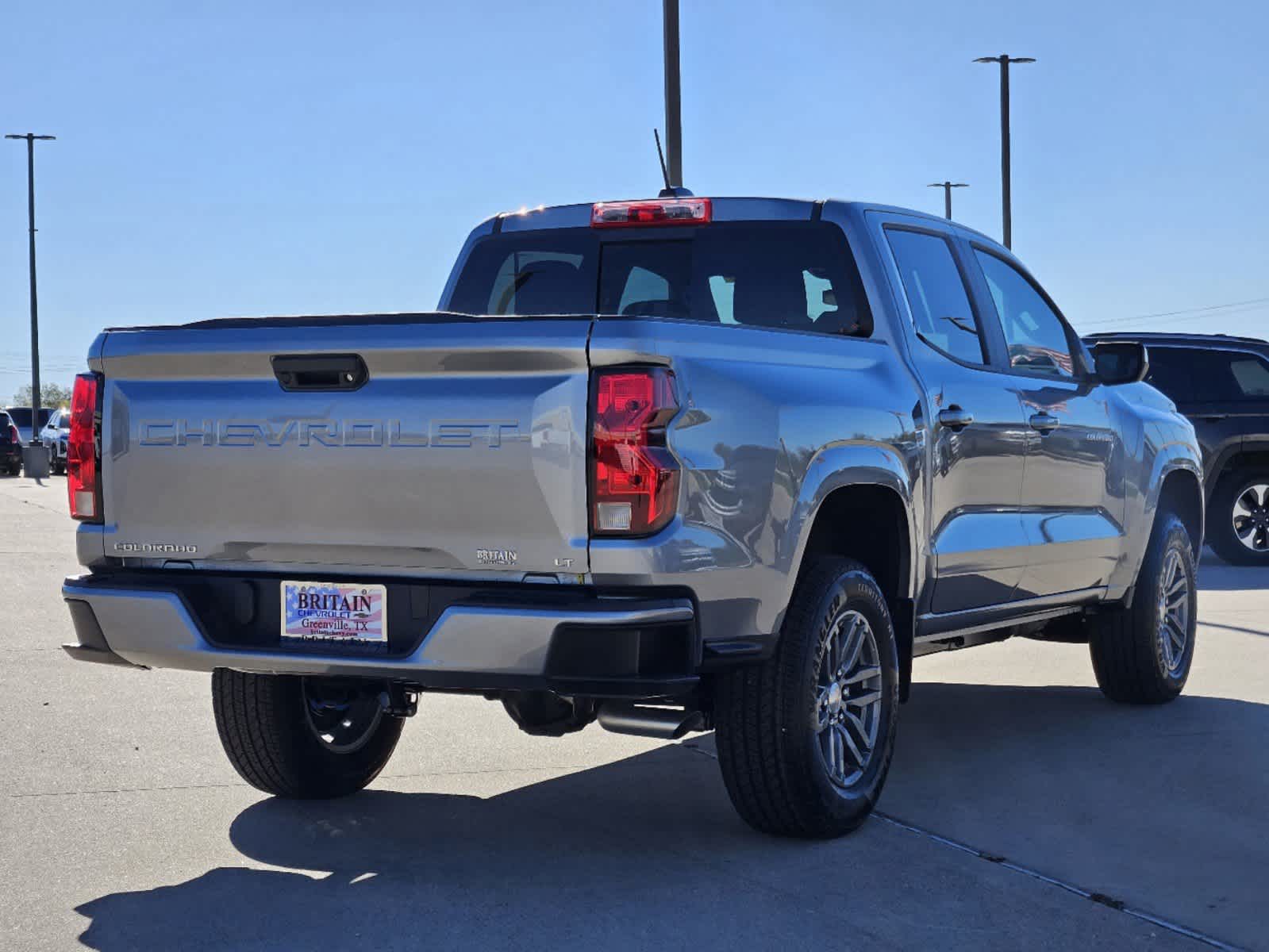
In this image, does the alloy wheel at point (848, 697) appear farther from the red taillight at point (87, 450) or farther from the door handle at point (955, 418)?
the red taillight at point (87, 450)

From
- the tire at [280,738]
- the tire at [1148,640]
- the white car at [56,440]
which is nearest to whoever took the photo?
the tire at [280,738]

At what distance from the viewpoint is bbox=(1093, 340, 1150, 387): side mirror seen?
25.2ft

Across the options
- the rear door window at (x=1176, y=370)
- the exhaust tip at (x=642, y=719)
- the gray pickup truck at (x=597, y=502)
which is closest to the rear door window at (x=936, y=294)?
the gray pickup truck at (x=597, y=502)

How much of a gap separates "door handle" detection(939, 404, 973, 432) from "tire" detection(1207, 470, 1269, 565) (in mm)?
10500

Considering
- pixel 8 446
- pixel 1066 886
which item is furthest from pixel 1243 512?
pixel 8 446

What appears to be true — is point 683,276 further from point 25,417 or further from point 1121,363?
point 25,417

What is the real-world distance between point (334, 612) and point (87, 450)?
3.16ft

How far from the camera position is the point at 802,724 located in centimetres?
529

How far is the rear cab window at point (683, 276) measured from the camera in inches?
248

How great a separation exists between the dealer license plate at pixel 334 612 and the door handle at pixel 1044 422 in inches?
119

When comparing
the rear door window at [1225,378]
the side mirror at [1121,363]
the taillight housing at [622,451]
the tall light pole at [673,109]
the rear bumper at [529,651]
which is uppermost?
the tall light pole at [673,109]

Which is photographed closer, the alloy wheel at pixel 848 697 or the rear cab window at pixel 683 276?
the alloy wheel at pixel 848 697

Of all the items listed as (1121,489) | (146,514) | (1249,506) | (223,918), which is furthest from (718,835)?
(1249,506)

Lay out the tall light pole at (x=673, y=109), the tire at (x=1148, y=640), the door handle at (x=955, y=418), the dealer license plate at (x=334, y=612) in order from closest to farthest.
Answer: the dealer license plate at (x=334, y=612) < the door handle at (x=955, y=418) < the tire at (x=1148, y=640) < the tall light pole at (x=673, y=109)
